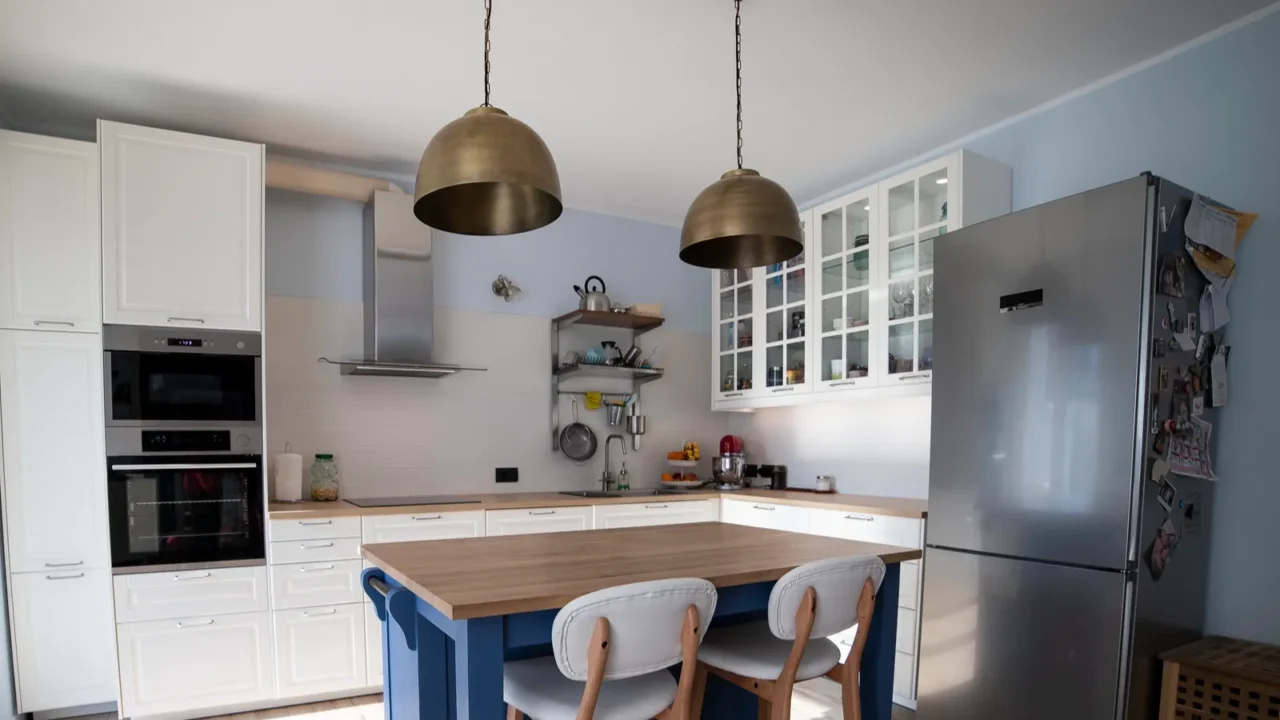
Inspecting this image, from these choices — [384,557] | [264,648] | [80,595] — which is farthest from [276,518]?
[384,557]

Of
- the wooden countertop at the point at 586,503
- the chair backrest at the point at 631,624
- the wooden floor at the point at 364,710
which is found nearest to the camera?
the chair backrest at the point at 631,624

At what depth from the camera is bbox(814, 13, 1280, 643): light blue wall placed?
2496 millimetres

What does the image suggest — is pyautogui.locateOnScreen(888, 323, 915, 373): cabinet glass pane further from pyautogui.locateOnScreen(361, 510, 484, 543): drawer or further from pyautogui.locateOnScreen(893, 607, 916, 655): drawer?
pyautogui.locateOnScreen(361, 510, 484, 543): drawer

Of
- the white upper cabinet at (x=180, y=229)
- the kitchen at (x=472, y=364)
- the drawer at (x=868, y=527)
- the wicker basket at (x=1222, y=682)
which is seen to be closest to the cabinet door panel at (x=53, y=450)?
the kitchen at (x=472, y=364)

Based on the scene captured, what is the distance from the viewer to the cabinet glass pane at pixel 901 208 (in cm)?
354

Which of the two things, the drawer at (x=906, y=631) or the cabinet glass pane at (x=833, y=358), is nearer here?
the drawer at (x=906, y=631)

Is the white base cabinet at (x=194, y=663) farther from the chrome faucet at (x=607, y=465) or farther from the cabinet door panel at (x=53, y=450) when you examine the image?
the chrome faucet at (x=607, y=465)

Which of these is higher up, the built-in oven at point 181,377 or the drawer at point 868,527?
the built-in oven at point 181,377

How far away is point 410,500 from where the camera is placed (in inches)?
145

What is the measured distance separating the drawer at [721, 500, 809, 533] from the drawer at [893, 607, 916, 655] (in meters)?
0.61

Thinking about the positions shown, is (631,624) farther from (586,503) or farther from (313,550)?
(586,503)

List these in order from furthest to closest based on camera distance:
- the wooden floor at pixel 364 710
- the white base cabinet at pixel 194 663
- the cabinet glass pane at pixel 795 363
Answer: the cabinet glass pane at pixel 795 363, the wooden floor at pixel 364 710, the white base cabinet at pixel 194 663

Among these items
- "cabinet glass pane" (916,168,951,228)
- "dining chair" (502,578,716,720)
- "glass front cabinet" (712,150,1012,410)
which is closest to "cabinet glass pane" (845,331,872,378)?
"glass front cabinet" (712,150,1012,410)

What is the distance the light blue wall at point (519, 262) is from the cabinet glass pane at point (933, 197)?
1.86 m
